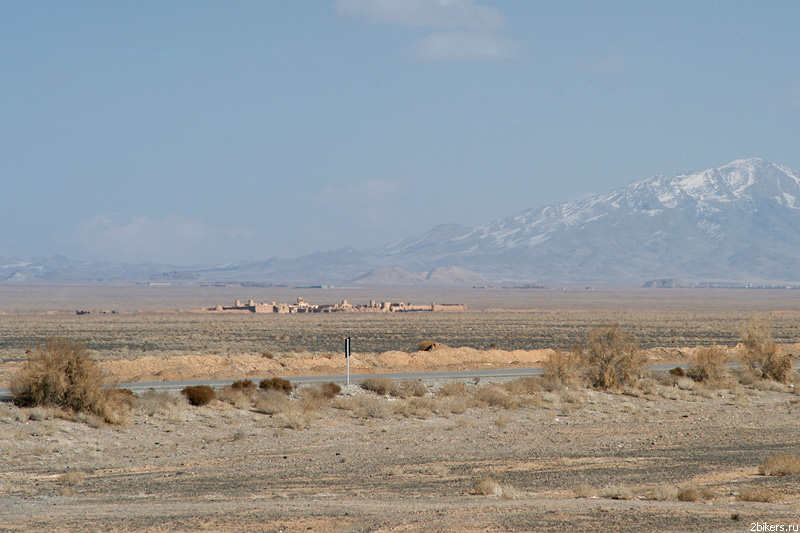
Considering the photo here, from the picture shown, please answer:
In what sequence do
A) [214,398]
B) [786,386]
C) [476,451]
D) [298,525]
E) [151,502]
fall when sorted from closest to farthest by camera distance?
[298,525] < [151,502] < [476,451] < [214,398] < [786,386]

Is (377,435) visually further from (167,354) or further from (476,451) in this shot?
(167,354)

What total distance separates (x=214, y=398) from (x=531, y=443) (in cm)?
937

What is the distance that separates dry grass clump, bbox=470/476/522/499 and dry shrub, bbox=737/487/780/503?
138 inches

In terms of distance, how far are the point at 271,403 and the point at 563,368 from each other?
12085 mm

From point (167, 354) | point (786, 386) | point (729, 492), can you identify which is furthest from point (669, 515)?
point (167, 354)

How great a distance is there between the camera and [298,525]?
12.2 m

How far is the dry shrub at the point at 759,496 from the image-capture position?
1368cm

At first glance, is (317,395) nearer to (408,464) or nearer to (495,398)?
(495,398)

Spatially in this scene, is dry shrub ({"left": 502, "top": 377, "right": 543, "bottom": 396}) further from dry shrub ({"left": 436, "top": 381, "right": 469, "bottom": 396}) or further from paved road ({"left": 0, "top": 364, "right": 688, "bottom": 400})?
paved road ({"left": 0, "top": 364, "right": 688, "bottom": 400})

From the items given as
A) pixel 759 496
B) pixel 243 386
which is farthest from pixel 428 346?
pixel 759 496

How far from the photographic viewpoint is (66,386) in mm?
22250

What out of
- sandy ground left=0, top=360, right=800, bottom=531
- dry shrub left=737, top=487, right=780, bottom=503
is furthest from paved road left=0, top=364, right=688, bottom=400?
dry shrub left=737, top=487, right=780, bottom=503

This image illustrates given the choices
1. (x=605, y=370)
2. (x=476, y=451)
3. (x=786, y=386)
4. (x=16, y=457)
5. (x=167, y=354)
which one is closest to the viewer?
(x=16, y=457)

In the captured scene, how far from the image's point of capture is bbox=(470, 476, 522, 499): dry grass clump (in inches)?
572
